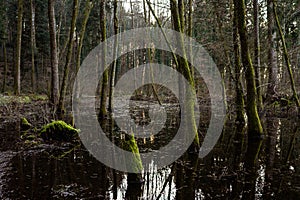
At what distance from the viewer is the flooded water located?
15.3 feet

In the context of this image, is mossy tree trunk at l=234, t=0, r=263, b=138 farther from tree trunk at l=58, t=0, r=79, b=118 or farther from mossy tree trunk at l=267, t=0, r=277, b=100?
tree trunk at l=58, t=0, r=79, b=118

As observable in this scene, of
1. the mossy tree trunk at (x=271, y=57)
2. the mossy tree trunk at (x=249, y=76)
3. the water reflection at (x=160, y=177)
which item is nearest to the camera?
the water reflection at (x=160, y=177)

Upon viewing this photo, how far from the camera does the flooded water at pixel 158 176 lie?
15.3 ft

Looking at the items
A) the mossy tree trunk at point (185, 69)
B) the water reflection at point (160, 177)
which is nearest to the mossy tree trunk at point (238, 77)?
the water reflection at point (160, 177)

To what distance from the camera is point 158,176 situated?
5.63 metres

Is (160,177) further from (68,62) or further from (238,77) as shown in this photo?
(68,62)

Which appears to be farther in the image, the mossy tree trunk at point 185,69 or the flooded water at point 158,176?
the mossy tree trunk at point 185,69

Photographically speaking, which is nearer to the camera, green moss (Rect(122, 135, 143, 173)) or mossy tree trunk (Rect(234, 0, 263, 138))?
green moss (Rect(122, 135, 143, 173))

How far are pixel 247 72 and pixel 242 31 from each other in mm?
1332

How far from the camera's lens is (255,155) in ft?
23.4

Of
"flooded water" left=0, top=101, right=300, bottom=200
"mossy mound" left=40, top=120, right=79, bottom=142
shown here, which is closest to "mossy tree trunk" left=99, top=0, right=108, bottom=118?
"mossy mound" left=40, top=120, right=79, bottom=142

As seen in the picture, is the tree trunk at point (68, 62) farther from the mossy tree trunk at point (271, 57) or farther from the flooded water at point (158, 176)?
the mossy tree trunk at point (271, 57)

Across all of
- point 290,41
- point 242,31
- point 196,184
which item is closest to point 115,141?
point 196,184

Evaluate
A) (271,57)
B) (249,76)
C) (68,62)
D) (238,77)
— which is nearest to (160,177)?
(249,76)
